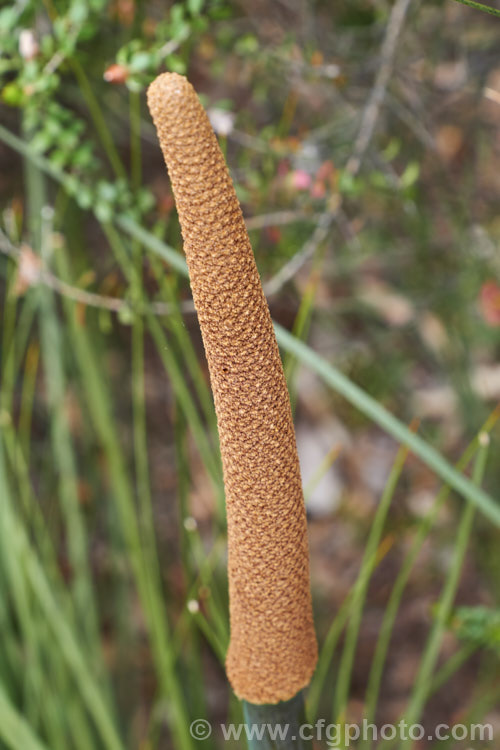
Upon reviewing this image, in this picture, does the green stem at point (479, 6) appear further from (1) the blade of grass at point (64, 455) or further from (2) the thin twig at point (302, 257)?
(1) the blade of grass at point (64, 455)

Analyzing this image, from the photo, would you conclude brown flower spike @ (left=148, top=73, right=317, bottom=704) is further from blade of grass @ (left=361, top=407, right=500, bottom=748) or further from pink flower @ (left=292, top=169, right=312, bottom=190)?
pink flower @ (left=292, top=169, right=312, bottom=190)

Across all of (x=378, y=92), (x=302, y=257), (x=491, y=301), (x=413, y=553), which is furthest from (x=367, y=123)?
(x=413, y=553)

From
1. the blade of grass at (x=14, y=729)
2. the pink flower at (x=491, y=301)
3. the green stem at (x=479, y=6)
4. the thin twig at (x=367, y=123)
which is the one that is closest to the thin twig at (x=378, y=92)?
the thin twig at (x=367, y=123)

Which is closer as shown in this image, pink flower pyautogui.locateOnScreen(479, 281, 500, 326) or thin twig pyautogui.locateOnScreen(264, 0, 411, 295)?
thin twig pyautogui.locateOnScreen(264, 0, 411, 295)

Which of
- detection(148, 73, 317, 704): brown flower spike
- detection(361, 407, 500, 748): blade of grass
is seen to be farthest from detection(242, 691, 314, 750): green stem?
detection(361, 407, 500, 748): blade of grass

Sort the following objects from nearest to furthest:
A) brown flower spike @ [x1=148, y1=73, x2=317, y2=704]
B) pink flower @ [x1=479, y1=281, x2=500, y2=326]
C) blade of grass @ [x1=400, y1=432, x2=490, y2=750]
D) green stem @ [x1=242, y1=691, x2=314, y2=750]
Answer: brown flower spike @ [x1=148, y1=73, x2=317, y2=704]
green stem @ [x1=242, y1=691, x2=314, y2=750]
blade of grass @ [x1=400, y1=432, x2=490, y2=750]
pink flower @ [x1=479, y1=281, x2=500, y2=326]
